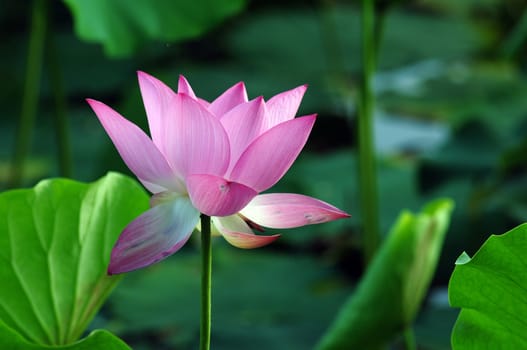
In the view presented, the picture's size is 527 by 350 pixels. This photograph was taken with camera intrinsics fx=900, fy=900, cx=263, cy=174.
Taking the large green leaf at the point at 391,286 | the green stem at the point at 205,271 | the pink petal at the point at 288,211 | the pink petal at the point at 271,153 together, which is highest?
the pink petal at the point at 271,153

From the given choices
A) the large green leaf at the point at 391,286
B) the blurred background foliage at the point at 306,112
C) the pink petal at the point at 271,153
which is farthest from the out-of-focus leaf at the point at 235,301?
the pink petal at the point at 271,153

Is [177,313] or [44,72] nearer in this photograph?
[177,313]

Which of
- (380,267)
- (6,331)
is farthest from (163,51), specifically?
(6,331)

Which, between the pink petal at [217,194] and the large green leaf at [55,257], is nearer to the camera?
the pink petal at [217,194]

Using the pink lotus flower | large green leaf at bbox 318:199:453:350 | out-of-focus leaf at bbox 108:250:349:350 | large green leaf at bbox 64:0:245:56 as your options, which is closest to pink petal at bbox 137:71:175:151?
the pink lotus flower

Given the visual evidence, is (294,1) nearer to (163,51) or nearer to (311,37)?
(311,37)

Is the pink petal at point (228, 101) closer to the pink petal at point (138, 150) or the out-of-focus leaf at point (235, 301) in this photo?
the pink petal at point (138, 150)

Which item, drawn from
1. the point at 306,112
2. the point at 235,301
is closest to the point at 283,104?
the point at 235,301
